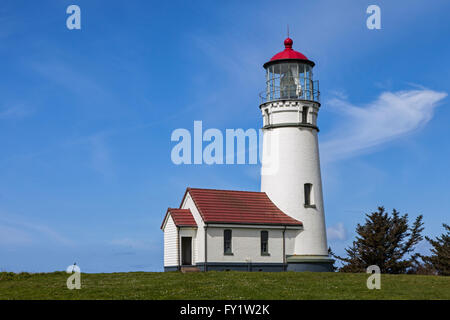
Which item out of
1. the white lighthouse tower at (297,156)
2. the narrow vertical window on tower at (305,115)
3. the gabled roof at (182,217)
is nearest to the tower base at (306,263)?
the white lighthouse tower at (297,156)

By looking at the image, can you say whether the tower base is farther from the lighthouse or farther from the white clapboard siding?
the white clapboard siding

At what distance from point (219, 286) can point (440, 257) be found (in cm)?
2277

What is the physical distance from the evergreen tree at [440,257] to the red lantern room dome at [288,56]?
51.9 feet

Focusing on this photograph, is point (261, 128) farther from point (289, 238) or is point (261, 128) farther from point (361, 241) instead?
point (361, 241)

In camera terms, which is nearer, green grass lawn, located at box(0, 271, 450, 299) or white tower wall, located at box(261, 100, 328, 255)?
green grass lawn, located at box(0, 271, 450, 299)

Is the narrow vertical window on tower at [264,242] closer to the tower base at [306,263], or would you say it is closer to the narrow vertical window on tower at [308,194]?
the tower base at [306,263]

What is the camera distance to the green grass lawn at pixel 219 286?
24453 mm

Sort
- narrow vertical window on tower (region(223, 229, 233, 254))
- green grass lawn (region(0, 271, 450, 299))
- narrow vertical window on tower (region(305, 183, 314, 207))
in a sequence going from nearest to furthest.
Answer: green grass lawn (region(0, 271, 450, 299)) → narrow vertical window on tower (region(223, 229, 233, 254)) → narrow vertical window on tower (region(305, 183, 314, 207))

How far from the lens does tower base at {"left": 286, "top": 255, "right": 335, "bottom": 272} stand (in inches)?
1559

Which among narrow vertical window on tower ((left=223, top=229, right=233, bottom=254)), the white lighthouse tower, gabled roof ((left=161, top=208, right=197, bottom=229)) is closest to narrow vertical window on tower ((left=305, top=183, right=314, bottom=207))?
the white lighthouse tower

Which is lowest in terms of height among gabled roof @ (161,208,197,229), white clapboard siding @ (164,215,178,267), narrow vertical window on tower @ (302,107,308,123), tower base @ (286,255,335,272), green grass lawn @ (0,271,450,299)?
green grass lawn @ (0,271,450,299)

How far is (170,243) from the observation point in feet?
129
